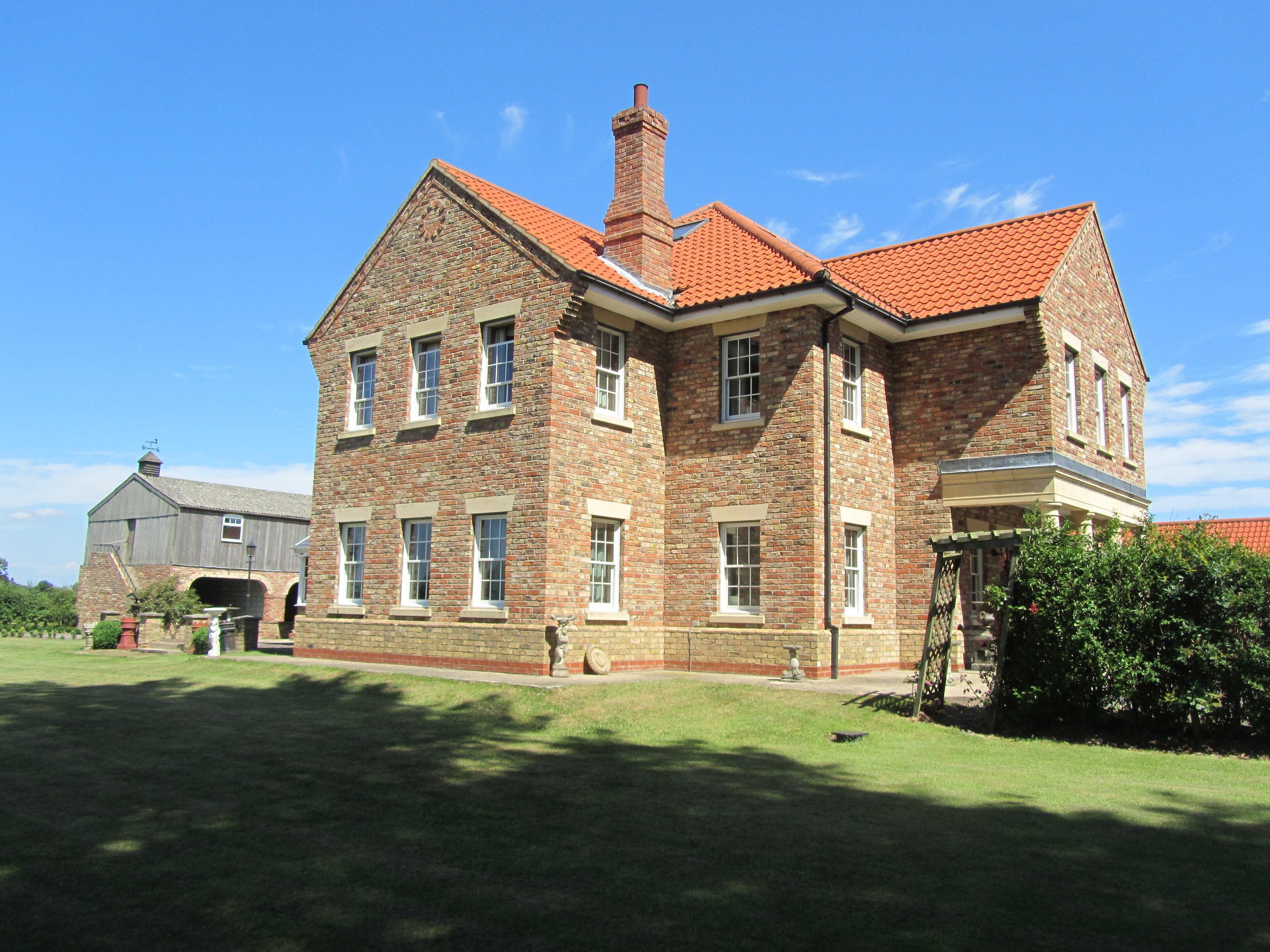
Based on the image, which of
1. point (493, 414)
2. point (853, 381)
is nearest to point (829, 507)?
point (853, 381)

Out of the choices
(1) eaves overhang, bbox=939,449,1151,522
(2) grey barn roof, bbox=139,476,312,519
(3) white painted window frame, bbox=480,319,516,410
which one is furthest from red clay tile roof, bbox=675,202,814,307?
(2) grey barn roof, bbox=139,476,312,519

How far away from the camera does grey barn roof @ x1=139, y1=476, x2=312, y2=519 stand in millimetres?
43906

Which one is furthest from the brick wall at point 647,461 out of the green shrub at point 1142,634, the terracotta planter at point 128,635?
the terracotta planter at point 128,635

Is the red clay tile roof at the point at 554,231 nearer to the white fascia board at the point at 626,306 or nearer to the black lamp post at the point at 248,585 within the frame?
the white fascia board at the point at 626,306

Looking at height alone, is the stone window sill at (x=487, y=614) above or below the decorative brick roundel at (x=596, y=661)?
above

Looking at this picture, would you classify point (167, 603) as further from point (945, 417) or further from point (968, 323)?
point (968, 323)

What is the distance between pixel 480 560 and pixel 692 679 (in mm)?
4702

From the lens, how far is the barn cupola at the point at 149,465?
46406mm

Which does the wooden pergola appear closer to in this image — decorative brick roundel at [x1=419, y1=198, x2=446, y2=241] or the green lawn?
the green lawn

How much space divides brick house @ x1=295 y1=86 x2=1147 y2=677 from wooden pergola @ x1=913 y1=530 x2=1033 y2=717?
3.04 meters

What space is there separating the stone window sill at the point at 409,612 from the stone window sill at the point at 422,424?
352 centimetres

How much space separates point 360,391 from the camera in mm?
20625

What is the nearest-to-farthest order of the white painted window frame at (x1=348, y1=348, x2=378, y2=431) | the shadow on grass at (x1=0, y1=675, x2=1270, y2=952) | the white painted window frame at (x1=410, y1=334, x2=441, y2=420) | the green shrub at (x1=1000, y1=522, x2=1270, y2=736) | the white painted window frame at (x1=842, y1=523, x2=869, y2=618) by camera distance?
1. the shadow on grass at (x1=0, y1=675, x2=1270, y2=952)
2. the green shrub at (x1=1000, y1=522, x2=1270, y2=736)
3. the white painted window frame at (x1=842, y1=523, x2=869, y2=618)
4. the white painted window frame at (x1=410, y1=334, x2=441, y2=420)
5. the white painted window frame at (x1=348, y1=348, x2=378, y2=431)

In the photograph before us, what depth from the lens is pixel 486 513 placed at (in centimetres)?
1734
